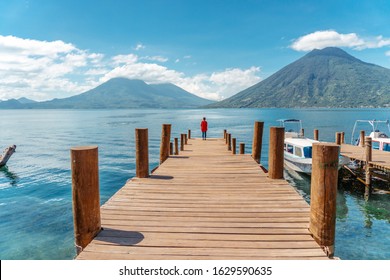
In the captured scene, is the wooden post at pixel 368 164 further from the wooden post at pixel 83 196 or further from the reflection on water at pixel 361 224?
the wooden post at pixel 83 196

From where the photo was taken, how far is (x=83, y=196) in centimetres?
430

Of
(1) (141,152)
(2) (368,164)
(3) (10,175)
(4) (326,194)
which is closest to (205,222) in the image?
(4) (326,194)

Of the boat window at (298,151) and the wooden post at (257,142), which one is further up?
the wooden post at (257,142)

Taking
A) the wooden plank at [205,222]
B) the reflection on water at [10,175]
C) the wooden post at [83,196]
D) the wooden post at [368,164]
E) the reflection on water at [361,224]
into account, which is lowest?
the reflection on water at [361,224]

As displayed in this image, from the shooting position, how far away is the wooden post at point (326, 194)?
4148 millimetres

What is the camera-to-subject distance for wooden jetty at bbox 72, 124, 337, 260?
12.8 ft

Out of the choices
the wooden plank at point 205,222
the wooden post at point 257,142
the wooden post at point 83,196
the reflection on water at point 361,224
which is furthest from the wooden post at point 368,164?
Result: the wooden post at point 83,196

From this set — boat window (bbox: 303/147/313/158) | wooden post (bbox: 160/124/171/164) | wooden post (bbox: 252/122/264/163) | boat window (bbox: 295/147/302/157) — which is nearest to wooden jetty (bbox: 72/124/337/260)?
wooden post (bbox: 252/122/264/163)

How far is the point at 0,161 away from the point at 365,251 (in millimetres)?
28048

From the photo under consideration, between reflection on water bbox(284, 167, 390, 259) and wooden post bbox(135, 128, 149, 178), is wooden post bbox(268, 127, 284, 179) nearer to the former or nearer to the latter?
wooden post bbox(135, 128, 149, 178)

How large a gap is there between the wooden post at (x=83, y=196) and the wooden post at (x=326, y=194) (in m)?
3.56

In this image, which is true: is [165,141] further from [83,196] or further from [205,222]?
[83,196]

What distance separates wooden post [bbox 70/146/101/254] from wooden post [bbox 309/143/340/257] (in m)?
3.56
